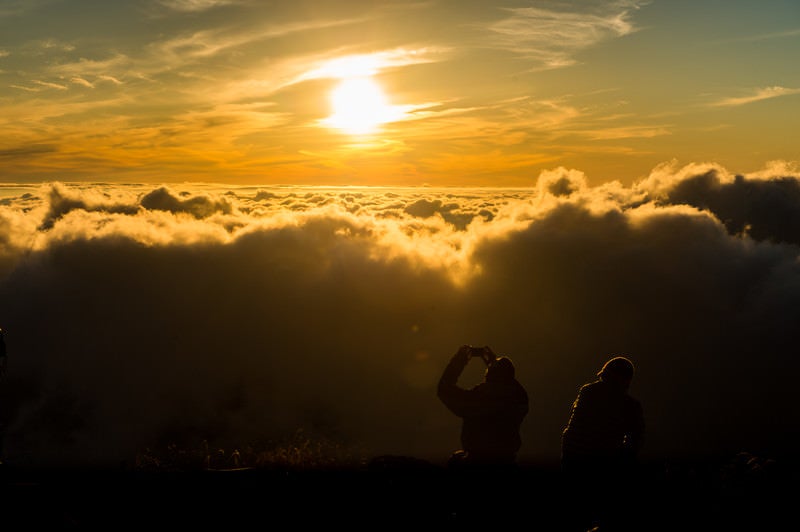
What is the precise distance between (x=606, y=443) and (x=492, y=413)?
123cm

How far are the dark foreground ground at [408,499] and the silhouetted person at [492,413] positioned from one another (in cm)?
21

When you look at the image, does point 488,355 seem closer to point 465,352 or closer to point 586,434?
point 465,352

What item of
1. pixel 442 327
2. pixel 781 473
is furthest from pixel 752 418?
pixel 781 473

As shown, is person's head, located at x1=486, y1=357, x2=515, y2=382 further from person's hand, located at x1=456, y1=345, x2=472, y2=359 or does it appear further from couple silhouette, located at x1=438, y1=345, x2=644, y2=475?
A: person's hand, located at x1=456, y1=345, x2=472, y2=359

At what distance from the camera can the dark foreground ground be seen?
6293mm

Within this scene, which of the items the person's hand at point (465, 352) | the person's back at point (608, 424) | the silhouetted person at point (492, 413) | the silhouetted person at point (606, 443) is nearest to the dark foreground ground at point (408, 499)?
the silhouetted person at point (606, 443)

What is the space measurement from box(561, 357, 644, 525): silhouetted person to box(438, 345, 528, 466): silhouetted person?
0.71 meters

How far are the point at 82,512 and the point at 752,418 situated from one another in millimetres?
194391

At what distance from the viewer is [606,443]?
6.66 metres

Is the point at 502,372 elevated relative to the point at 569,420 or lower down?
elevated

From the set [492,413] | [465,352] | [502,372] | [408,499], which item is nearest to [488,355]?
[465,352]

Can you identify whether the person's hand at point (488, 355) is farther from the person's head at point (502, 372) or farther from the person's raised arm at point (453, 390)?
the person's head at point (502, 372)

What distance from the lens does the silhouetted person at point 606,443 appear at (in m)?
6.59

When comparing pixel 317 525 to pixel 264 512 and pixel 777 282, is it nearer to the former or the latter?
pixel 264 512
